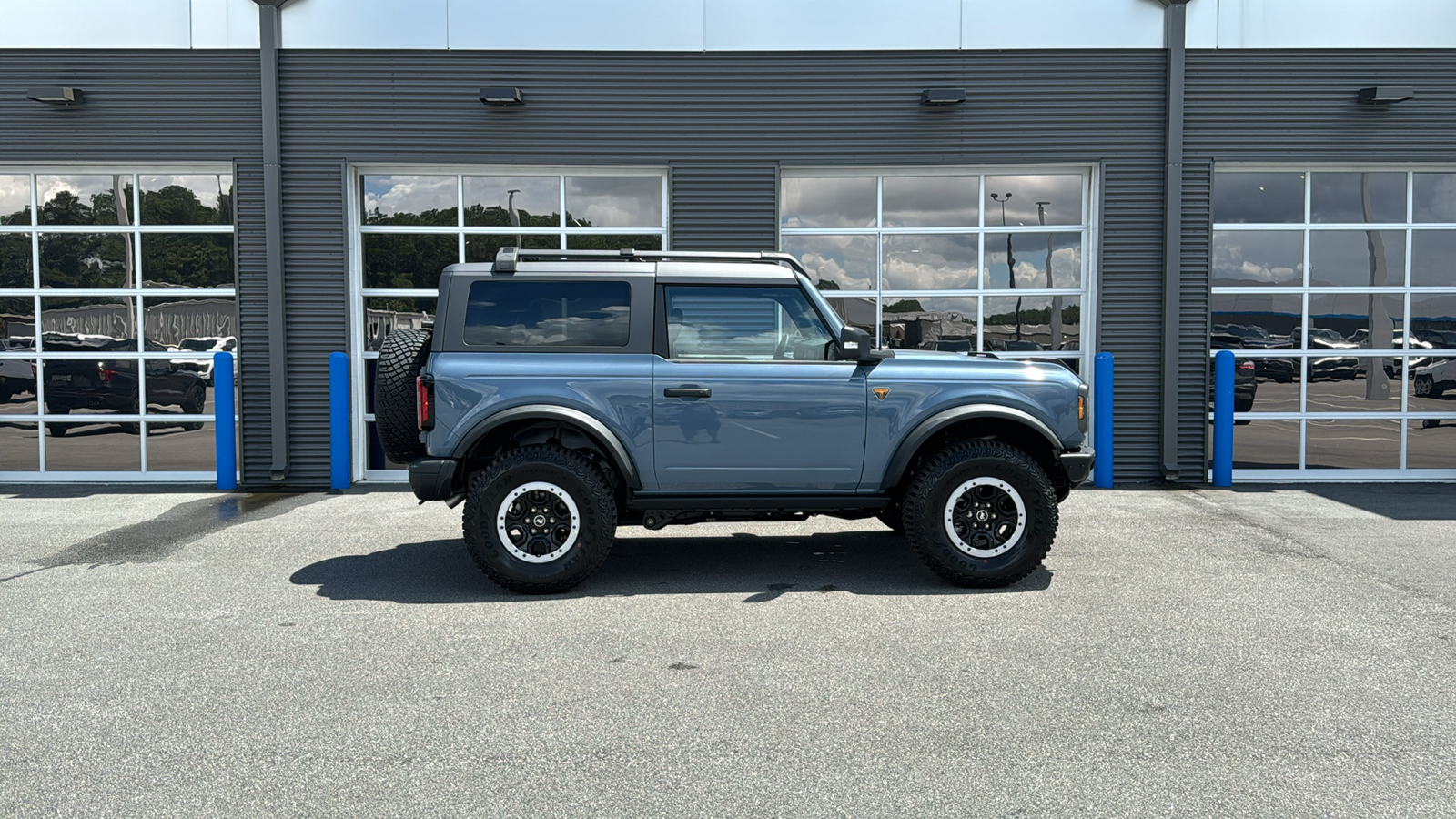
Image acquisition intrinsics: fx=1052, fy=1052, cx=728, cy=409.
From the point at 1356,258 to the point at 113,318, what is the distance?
12.1 m

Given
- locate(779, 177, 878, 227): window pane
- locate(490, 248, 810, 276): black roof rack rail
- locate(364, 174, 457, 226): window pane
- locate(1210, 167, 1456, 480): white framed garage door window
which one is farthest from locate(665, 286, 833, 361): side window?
locate(1210, 167, 1456, 480): white framed garage door window

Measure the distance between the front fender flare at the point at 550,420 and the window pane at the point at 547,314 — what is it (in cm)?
41

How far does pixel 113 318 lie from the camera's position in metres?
10.2

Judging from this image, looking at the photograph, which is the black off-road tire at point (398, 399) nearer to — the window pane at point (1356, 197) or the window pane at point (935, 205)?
the window pane at point (935, 205)

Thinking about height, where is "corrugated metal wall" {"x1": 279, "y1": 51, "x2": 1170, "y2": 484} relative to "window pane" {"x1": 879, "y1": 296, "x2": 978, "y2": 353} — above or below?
above

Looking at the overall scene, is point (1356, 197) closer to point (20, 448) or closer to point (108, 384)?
point (108, 384)

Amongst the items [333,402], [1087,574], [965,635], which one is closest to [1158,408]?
[1087,574]

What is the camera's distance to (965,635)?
5.04 m

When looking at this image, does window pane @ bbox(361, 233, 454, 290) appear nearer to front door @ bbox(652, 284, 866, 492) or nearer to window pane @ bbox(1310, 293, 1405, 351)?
front door @ bbox(652, 284, 866, 492)

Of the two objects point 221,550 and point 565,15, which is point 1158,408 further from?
point 221,550

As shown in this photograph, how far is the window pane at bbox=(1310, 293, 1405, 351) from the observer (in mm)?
10305

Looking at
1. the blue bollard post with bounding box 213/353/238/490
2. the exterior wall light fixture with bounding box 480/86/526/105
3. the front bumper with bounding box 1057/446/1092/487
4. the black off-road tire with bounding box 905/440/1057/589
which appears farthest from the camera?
the exterior wall light fixture with bounding box 480/86/526/105

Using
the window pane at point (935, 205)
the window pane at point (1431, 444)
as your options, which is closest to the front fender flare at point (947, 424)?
the window pane at point (935, 205)

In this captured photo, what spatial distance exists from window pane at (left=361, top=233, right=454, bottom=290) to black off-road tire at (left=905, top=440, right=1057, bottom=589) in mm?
5974
